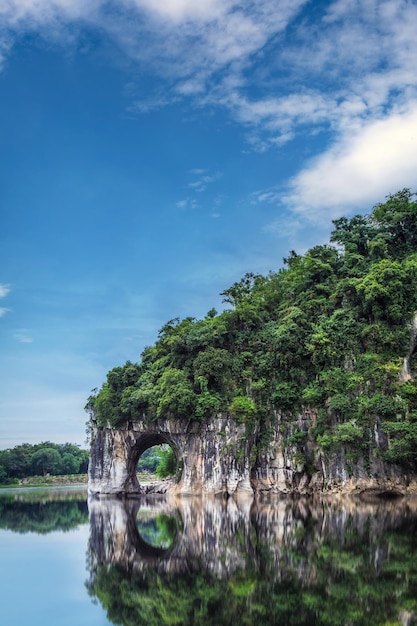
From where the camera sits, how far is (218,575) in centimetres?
940

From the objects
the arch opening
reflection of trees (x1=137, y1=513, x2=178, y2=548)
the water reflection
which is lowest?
reflection of trees (x1=137, y1=513, x2=178, y2=548)

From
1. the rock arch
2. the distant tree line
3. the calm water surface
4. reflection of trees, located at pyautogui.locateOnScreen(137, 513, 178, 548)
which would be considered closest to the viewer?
the calm water surface

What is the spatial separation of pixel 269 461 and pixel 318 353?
7.69 m

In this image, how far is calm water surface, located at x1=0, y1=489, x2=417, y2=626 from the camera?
7.30 metres

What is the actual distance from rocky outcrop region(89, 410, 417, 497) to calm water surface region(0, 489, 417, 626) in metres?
12.5

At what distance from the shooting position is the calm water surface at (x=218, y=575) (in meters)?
7.30

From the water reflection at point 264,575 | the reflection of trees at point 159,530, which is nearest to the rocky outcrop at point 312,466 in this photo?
the reflection of trees at point 159,530

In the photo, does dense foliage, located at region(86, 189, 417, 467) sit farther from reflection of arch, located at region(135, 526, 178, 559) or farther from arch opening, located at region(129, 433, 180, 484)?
reflection of arch, located at region(135, 526, 178, 559)

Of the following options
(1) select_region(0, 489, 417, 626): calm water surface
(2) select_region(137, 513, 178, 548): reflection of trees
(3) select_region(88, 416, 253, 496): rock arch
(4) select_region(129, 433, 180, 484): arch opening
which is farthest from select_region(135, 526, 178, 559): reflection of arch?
(4) select_region(129, 433, 180, 484): arch opening

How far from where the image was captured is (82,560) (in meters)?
12.2

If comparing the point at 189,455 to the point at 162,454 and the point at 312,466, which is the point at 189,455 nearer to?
the point at 312,466

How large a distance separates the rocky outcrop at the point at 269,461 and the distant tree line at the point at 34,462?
47319 millimetres

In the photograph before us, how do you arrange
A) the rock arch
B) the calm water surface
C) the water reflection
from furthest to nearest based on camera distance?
the rock arch → the calm water surface → the water reflection

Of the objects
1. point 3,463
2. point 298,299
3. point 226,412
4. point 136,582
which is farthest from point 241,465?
point 3,463
